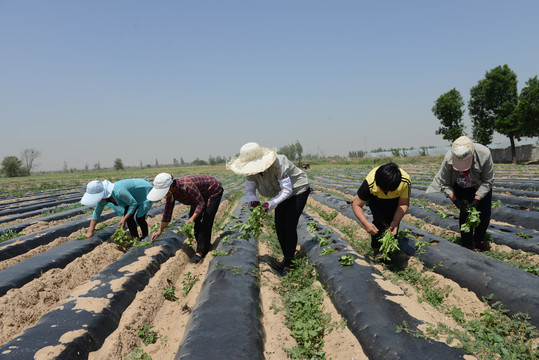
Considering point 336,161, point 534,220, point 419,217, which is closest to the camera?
point 534,220

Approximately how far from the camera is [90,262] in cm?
434

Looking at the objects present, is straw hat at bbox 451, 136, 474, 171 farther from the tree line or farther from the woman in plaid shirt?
the tree line

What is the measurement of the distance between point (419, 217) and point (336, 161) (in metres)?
39.9

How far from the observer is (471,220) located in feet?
11.7

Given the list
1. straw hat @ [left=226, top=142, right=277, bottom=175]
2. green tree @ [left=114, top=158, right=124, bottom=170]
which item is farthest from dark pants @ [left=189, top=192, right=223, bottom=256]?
green tree @ [left=114, top=158, right=124, bottom=170]

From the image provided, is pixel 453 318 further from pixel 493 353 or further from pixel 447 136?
pixel 447 136

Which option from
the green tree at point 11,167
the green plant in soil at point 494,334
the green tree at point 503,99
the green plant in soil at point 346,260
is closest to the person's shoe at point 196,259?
the green plant in soil at point 346,260

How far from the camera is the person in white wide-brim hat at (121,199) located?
4594 mm

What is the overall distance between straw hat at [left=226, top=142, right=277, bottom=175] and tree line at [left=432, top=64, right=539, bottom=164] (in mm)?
25242

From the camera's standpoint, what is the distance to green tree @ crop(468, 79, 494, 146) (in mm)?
24719

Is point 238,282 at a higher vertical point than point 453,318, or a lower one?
higher

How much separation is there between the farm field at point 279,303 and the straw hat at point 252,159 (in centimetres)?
117

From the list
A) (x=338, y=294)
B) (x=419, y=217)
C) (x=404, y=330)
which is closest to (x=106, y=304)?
(x=338, y=294)

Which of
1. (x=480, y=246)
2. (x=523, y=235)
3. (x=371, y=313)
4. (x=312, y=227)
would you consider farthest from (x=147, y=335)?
(x=523, y=235)
